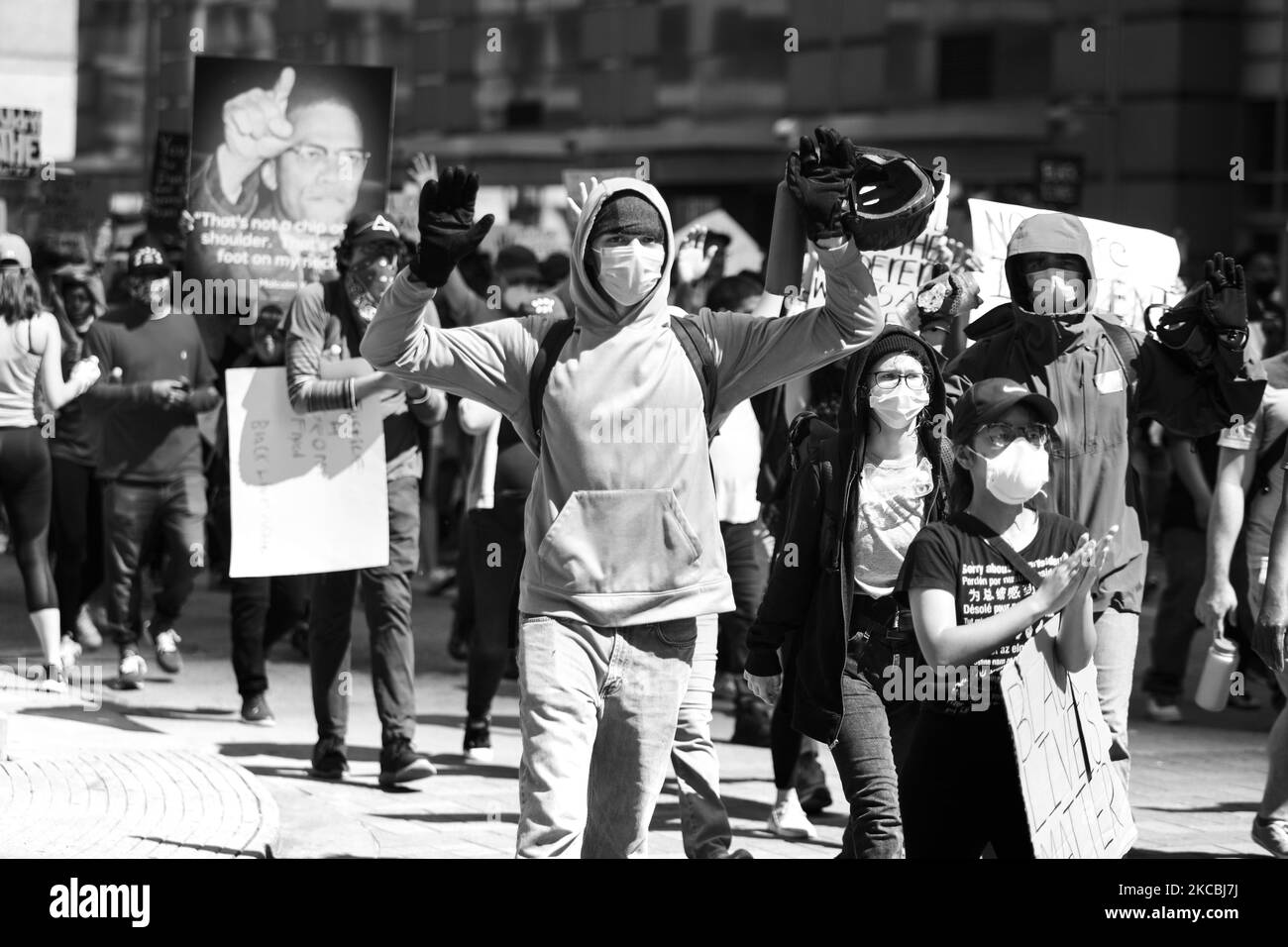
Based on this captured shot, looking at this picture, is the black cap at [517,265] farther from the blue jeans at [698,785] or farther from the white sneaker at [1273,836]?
the blue jeans at [698,785]

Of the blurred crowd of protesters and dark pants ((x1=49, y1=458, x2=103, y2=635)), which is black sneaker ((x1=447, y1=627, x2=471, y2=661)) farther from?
dark pants ((x1=49, y1=458, x2=103, y2=635))

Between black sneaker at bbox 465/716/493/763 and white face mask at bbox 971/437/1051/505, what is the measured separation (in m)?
4.33

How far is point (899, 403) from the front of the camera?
21.2 feet

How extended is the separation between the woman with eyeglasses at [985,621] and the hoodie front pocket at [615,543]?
0.58m

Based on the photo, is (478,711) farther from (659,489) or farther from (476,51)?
(476,51)

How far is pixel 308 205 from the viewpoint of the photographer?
11898 mm

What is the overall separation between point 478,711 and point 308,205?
357 centimetres

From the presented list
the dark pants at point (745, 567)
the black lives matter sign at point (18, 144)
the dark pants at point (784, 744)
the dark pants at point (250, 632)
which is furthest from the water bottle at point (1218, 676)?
the black lives matter sign at point (18, 144)

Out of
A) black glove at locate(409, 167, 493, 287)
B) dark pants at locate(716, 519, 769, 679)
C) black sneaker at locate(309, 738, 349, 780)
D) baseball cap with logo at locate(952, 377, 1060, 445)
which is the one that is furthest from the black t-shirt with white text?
dark pants at locate(716, 519, 769, 679)

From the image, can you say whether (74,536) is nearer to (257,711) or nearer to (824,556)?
(257,711)

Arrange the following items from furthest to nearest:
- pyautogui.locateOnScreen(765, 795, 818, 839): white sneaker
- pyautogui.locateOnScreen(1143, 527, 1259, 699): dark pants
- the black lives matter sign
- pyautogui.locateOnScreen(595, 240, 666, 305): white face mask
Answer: the black lives matter sign → pyautogui.locateOnScreen(1143, 527, 1259, 699): dark pants → pyautogui.locateOnScreen(765, 795, 818, 839): white sneaker → pyautogui.locateOnScreen(595, 240, 666, 305): white face mask

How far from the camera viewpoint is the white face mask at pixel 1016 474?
5.49m

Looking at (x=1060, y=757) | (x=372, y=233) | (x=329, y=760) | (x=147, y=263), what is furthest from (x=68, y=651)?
(x=1060, y=757)

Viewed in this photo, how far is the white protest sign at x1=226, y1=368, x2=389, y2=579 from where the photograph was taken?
29.2 feet
